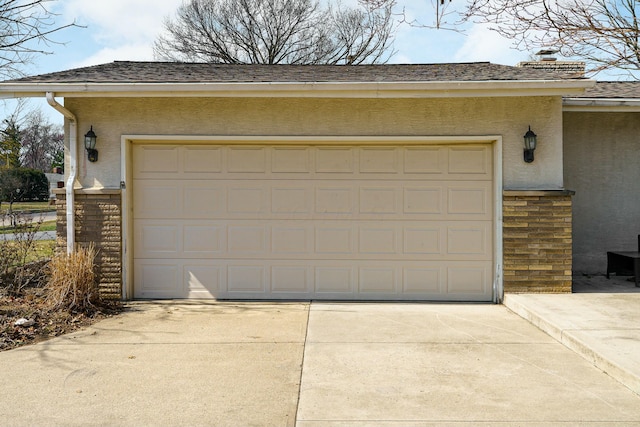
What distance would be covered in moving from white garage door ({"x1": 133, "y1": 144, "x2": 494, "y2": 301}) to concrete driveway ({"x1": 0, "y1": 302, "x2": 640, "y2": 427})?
49.5 inches

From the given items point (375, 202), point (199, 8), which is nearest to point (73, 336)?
point (375, 202)

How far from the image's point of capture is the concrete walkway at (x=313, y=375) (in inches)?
162

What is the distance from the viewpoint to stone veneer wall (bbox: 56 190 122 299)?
27.2 feet

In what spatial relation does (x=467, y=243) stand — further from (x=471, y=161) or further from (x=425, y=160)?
(x=425, y=160)

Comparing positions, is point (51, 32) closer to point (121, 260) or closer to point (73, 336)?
point (121, 260)

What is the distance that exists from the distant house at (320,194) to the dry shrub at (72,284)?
808 mm

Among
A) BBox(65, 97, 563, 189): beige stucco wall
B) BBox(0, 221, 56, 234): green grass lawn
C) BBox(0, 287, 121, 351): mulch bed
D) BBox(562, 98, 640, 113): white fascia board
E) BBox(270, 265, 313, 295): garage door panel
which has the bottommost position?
BBox(0, 287, 121, 351): mulch bed

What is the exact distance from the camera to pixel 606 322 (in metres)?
6.39

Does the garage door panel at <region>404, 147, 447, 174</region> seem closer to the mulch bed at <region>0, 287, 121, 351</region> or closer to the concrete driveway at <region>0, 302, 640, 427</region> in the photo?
the concrete driveway at <region>0, 302, 640, 427</region>

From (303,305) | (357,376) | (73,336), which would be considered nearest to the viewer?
(357,376)

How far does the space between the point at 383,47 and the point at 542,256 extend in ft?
52.4

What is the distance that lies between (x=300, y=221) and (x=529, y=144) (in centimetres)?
347

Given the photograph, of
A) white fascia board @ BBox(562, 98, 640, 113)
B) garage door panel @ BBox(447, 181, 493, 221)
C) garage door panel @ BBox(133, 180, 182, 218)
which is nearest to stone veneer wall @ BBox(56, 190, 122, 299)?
garage door panel @ BBox(133, 180, 182, 218)

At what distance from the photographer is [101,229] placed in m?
8.30
